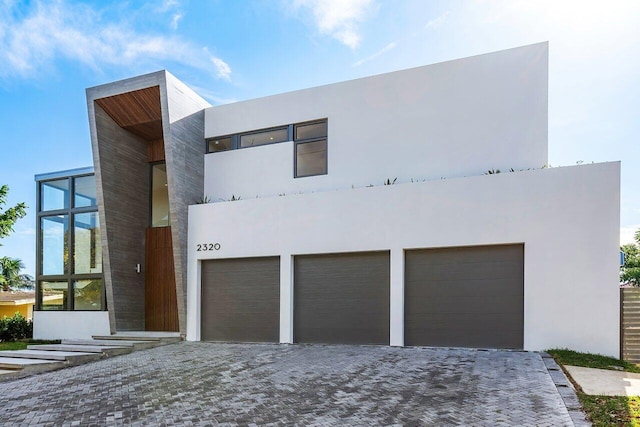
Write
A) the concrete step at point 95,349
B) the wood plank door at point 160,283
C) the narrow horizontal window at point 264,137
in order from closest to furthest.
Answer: the concrete step at point 95,349 < the narrow horizontal window at point 264,137 < the wood plank door at point 160,283

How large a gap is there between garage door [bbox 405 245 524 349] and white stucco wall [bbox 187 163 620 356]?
226mm

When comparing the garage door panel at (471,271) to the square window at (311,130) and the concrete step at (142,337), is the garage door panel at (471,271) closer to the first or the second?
the square window at (311,130)

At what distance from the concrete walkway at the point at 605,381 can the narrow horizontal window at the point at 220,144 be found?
9696 mm

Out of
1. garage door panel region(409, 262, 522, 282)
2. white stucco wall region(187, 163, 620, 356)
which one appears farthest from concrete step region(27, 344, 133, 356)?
garage door panel region(409, 262, 522, 282)

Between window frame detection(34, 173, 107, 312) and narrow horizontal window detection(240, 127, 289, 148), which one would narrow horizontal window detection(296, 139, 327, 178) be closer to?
narrow horizontal window detection(240, 127, 289, 148)

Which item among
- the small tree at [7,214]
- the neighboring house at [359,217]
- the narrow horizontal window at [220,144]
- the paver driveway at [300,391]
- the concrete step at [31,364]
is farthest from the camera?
the small tree at [7,214]

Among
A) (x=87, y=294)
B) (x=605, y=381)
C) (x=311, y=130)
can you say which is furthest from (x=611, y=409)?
(x=87, y=294)

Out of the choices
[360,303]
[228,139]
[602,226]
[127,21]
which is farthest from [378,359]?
[127,21]

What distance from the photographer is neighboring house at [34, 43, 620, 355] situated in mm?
8633

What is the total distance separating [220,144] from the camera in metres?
12.7

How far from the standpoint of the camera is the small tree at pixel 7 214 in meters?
14.9

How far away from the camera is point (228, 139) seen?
12617mm

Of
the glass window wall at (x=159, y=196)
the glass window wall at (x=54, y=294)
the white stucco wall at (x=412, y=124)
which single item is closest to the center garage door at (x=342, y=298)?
the white stucco wall at (x=412, y=124)

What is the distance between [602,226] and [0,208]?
17.6 m
